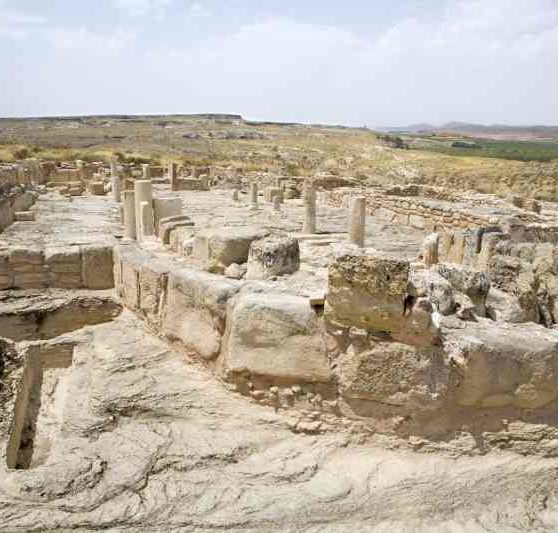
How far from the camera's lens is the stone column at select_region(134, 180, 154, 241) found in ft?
37.7

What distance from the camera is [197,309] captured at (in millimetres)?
4551

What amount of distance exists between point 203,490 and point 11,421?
4.84 feet

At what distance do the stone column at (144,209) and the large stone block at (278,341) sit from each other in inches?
309

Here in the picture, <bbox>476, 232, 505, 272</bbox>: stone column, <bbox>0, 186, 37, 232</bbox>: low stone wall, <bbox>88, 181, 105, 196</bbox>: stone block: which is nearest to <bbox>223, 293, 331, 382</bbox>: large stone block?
<bbox>476, 232, 505, 272</bbox>: stone column

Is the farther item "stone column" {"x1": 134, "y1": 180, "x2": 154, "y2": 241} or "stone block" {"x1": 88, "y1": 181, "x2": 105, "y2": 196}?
"stone block" {"x1": 88, "y1": 181, "x2": 105, "y2": 196}

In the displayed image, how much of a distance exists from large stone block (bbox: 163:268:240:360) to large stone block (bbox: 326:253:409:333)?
40.9 inches

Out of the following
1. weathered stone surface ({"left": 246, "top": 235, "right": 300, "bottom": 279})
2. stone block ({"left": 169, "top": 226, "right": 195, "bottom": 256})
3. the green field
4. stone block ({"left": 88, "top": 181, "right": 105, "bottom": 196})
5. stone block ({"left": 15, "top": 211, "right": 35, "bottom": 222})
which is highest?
the green field

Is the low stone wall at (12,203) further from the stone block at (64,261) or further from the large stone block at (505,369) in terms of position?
the large stone block at (505,369)

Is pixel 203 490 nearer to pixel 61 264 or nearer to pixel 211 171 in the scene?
pixel 61 264

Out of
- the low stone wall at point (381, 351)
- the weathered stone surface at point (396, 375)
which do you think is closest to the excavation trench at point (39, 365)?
the low stone wall at point (381, 351)

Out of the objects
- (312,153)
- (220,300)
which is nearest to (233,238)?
(220,300)

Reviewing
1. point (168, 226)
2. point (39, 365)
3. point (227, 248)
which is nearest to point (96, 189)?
point (168, 226)

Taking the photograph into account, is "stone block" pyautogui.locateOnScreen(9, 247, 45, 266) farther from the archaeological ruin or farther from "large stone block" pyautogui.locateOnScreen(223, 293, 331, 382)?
"large stone block" pyautogui.locateOnScreen(223, 293, 331, 382)

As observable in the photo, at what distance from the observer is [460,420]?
3.64 m
